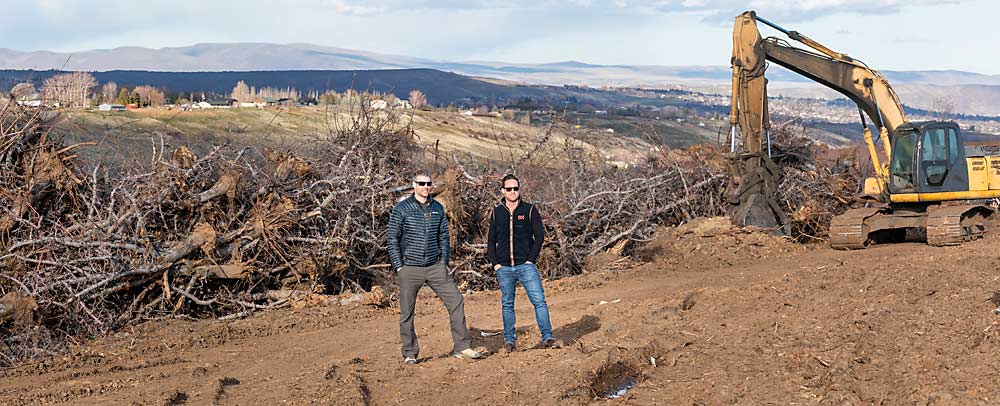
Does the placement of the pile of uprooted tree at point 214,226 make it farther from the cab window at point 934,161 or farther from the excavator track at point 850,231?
the cab window at point 934,161

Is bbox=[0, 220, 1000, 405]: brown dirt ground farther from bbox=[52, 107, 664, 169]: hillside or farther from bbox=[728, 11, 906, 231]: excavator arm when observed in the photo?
bbox=[52, 107, 664, 169]: hillside

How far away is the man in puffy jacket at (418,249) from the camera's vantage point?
877 cm

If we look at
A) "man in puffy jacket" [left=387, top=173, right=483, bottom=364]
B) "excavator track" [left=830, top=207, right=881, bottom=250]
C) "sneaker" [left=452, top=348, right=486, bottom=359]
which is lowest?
"sneaker" [left=452, top=348, right=486, bottom=359]

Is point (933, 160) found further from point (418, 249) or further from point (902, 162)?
point (418, 249)

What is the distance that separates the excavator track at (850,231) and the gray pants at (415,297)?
873cm

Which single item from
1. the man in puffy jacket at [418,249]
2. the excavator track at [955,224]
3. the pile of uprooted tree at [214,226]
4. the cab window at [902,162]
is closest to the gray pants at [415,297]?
the man in puffy jacket at [418,249]

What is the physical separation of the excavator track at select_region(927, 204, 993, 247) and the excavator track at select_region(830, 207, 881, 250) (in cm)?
94

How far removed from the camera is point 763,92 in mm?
17188

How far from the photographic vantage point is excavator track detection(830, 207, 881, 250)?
15.6 meters

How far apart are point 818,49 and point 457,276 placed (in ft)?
24.4

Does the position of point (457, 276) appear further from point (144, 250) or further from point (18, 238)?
point (18, 238)

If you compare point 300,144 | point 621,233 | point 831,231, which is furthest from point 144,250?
point 831,231

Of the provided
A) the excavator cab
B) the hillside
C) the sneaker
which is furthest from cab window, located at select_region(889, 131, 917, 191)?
the sneaker

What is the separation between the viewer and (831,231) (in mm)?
15898
